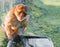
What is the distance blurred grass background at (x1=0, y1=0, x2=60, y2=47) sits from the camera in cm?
174

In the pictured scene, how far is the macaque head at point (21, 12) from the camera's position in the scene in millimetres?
1729

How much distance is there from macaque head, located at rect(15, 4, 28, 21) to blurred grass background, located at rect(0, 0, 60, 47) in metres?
0.04

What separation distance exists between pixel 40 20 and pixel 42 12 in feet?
0.23

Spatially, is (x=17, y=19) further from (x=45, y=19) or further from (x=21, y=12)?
(x=45, y=19)

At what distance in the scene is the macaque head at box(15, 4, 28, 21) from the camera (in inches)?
68.1

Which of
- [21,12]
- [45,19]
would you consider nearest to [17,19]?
[21,12]

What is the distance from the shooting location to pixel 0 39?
1.74 meters

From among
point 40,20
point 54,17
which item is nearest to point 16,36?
point 40,20

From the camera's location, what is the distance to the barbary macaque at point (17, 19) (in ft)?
5.69

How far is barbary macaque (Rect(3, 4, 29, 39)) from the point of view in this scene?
5.69 ft

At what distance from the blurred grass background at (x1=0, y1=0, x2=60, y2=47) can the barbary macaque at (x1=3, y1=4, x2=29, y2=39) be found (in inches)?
1.4

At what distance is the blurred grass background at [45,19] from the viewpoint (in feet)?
5.70

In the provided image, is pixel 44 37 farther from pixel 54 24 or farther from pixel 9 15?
pixel 9 15

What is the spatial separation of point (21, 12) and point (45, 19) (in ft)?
0.70
